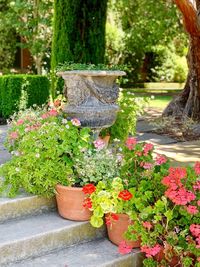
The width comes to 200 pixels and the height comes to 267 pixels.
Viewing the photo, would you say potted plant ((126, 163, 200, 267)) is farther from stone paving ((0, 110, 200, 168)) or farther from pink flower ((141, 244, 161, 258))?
stone paving ((0, 110, 200, 168))

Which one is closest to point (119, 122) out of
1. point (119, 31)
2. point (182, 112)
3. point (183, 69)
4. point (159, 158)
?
point (159, 158)

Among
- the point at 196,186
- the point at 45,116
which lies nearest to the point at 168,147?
the point at 45,116

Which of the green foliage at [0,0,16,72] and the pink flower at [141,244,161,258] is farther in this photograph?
the green foliage at [0,0,16,72]

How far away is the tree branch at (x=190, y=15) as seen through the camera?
7608 millimetres

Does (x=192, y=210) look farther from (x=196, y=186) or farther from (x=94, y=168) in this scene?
(x=94, y=168)

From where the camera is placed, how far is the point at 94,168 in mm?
3666

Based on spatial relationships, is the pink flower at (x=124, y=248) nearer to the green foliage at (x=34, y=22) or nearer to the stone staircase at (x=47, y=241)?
the stone staircase at (x=47, y=241)

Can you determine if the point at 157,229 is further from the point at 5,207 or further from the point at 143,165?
the point at 5,207

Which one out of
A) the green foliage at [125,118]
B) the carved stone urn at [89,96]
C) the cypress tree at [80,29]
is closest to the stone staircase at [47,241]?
the carved stone urn at [89,96]

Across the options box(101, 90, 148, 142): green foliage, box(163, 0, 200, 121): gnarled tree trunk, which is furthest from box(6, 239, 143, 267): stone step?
box(163, 0, 200, 121): gnarled tree trunk

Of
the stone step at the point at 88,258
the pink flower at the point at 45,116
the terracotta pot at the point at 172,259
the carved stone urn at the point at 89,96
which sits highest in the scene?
the carved stone urn at the point at 89,96

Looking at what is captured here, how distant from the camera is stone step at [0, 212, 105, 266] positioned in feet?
10.8

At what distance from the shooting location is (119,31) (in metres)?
18.9

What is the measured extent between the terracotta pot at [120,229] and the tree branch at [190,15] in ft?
16.9
